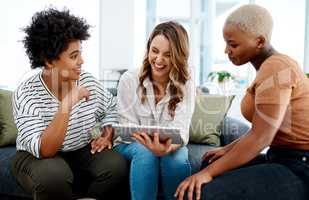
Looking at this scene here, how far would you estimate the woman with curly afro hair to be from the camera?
1.36 m

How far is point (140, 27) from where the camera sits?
13.2 ft

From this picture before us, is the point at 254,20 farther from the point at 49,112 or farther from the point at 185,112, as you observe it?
the point at 49,112

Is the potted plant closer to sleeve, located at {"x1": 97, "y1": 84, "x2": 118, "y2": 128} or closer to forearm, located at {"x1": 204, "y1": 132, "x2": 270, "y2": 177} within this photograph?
sleeve, located at {"x1": 97, "y1": 84, "x2": 118, "y2": 128}

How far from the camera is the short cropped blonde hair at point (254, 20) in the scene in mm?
1151

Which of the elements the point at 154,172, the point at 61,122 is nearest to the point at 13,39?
the point at 61,122

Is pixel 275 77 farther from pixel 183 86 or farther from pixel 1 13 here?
pixel 1 13

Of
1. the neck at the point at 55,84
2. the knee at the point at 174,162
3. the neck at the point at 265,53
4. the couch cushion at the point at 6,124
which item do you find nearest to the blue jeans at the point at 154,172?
the knee at the point at 174,162

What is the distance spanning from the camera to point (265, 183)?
1.01 meters

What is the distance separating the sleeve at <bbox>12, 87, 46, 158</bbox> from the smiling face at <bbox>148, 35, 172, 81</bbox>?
0.61 m

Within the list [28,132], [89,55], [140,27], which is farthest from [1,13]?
[28,132]

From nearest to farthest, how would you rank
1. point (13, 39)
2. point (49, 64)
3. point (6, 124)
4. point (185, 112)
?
point (49, 64) < point (185, 112) < point (6, 124) < point (13, 39)

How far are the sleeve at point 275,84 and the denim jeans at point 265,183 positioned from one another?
0.70 feet

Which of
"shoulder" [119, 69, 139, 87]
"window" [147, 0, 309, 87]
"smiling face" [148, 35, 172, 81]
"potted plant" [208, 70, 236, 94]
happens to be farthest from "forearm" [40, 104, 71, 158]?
"window" [147, 0, 309, 87]

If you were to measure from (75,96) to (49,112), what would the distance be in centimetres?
18
